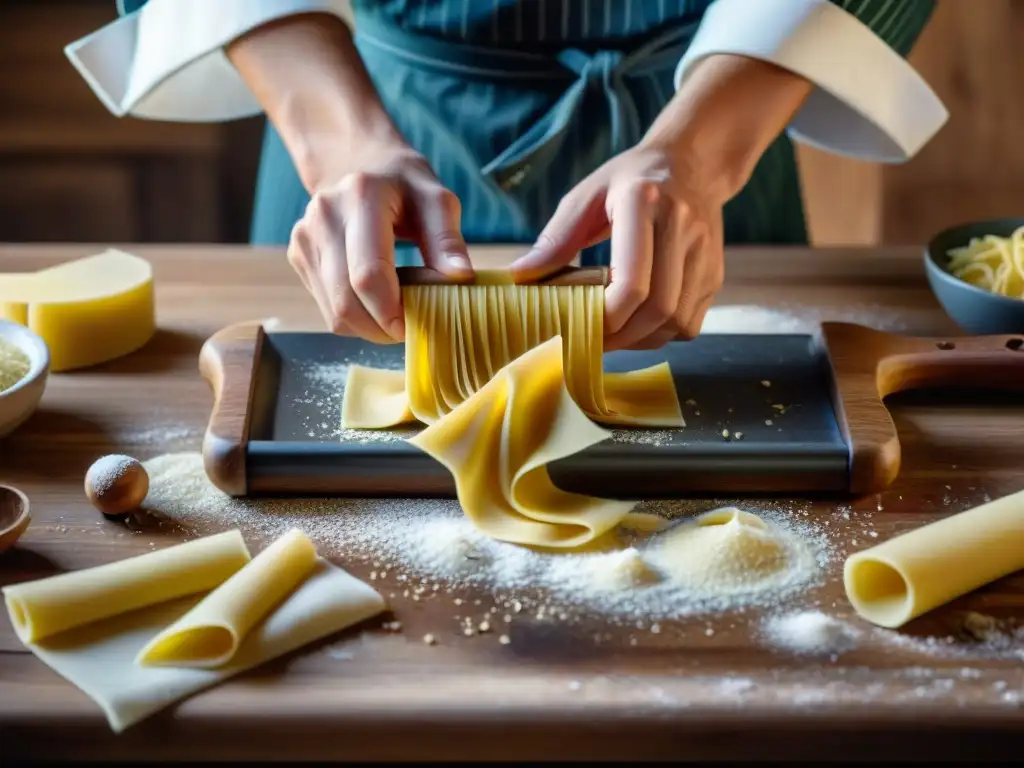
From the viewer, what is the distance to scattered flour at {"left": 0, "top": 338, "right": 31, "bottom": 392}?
45.9 inches

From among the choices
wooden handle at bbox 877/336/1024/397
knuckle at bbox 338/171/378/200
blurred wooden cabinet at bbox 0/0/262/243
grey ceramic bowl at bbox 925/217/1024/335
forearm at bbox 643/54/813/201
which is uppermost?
forearm at bbox 643/54/813/201

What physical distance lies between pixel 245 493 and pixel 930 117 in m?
0.96

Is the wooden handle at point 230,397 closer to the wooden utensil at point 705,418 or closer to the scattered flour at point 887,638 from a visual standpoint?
the wooden utensil at point 705,418

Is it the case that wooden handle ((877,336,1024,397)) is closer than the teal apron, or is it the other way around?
wooden handle ((877,336,1024,397))

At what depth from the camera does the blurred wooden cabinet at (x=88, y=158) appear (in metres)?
2.71

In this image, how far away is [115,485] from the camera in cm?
102

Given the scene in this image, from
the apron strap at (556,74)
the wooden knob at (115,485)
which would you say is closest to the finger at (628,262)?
the apron strap at (556,74)

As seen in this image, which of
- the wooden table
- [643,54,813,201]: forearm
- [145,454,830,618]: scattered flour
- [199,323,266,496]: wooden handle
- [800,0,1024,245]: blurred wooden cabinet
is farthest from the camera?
[800,0,1024,245]: blurred wooden cabinet

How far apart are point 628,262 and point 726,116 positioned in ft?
0.96

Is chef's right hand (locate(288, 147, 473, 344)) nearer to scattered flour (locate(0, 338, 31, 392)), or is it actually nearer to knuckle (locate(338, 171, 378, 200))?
knuckle (locate(338, 171, 378, 200))

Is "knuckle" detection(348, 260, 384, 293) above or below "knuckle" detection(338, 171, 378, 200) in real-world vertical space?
below

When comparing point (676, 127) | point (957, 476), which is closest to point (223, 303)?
point (676, 127)

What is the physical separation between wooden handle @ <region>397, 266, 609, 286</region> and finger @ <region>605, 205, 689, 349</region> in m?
0.05

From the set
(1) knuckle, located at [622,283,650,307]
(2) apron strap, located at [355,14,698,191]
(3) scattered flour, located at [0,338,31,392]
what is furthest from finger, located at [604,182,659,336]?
(3) scattered flour, located at [0,338,31,392]
